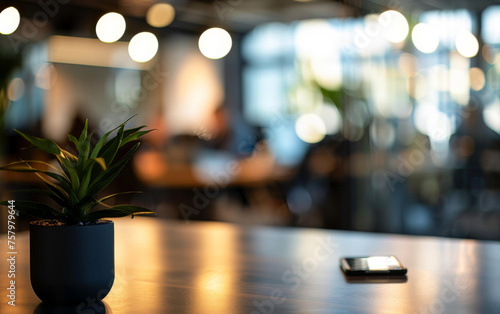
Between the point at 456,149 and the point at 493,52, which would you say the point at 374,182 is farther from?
the point at 493,52

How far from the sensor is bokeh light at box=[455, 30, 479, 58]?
13.2 ft

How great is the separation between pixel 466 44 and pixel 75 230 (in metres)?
3.68

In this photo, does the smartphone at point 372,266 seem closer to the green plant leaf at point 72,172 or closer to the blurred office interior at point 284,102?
the green plant leaf at point 72,172

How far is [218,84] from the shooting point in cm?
1095

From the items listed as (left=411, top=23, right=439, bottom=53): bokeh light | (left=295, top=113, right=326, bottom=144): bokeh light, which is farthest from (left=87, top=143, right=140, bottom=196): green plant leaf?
(left=295, top=113, right=326, bottom=144): bokeh light

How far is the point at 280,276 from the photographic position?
125 cm

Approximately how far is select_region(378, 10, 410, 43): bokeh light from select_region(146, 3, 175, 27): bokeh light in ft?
16.3

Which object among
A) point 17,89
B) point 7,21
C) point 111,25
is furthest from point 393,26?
point 17,89

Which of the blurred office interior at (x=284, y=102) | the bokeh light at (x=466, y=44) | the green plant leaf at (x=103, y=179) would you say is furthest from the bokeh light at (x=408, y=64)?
the green plant leaf at (x=103, y=179)

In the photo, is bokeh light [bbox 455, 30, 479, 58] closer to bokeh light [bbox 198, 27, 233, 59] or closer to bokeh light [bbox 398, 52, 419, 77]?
bokeh light [bbox 398, 52, 419, 77]

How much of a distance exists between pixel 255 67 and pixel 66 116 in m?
3.37

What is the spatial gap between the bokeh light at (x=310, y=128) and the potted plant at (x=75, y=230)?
7.28 meters

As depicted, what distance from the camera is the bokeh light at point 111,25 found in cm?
594
